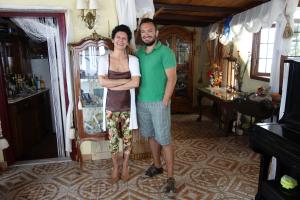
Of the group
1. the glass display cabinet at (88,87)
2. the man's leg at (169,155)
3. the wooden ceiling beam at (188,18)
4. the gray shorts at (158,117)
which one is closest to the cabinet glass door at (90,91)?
the glass display cabinet at (88,87)

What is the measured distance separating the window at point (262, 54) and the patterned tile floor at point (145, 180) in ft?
4.47

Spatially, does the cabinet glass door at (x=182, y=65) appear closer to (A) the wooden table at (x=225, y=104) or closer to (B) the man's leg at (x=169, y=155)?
(A) the wooden table at (x=225, y=104)

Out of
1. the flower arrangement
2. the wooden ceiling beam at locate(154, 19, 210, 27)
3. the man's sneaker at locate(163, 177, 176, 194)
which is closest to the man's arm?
the man's sneaker at locate(163, 177, 176, 194)

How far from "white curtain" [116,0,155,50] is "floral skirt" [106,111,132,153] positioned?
2.69ft

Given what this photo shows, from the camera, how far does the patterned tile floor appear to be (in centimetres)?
226

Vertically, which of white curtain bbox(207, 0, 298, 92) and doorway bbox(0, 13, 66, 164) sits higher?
white curtain bbox(207, 0, 298, 92)

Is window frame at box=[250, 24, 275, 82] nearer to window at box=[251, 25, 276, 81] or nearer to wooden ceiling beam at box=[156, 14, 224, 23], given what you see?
window at box=[251, 25, 276, 81]

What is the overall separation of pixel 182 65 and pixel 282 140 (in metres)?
3.75

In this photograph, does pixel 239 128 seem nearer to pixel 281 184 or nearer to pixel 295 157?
pixel 281 184

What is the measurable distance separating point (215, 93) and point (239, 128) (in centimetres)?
71

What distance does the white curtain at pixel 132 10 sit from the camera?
8.46 feet

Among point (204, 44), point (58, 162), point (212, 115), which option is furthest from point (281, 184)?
point (204, 44)

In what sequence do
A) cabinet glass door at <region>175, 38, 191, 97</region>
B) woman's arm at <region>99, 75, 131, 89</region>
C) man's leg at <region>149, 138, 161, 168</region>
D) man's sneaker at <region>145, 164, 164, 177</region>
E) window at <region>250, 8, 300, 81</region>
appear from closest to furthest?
woman's arm at <region>99, 75, 131, 89</region> < man's leg at <region>149, 138, 161, 168</region> < man's sneaker at <region>145, 164, 164, 177</region> < window at <region>250, 8, 300, 81</region> < cabinet glass door at <region>175, 38, 191, 97</region>

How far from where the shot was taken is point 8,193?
2312 mm
